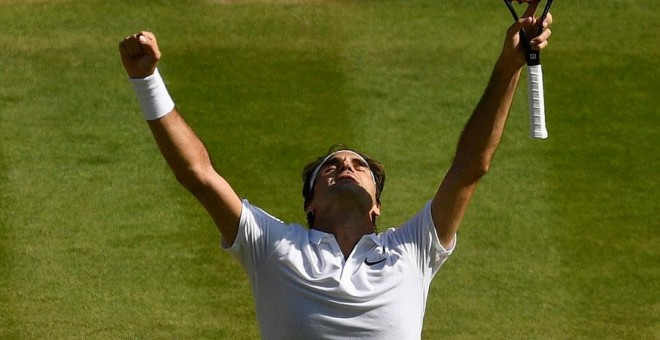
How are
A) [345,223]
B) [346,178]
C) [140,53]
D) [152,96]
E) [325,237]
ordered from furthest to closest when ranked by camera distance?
[346,178]
[345,223]
[325,237]
[152,96]
[140,53]

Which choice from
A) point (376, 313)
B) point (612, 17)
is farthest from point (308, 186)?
point (612, 17)

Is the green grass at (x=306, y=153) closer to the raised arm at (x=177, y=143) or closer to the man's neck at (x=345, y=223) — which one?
the man's neck at (x=345, y=223)

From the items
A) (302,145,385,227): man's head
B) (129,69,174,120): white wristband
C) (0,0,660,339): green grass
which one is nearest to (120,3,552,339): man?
(129,69,174,120): white wristband

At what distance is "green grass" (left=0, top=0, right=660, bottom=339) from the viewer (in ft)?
34.1

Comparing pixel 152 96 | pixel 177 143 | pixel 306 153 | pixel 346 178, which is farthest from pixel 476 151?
pixel 306 153

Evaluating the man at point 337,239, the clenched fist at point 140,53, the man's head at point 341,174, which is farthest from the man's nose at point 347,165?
the clenched fist at point 140,53

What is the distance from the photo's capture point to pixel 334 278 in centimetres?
657

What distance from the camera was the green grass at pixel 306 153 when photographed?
409 inches

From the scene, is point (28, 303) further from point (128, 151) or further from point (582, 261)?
point (582, 261)

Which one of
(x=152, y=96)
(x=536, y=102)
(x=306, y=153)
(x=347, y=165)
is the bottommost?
(x=306, y=153)

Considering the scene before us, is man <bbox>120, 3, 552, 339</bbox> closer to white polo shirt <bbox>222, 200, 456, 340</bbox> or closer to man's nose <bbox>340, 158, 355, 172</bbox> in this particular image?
white polo shirt <bbox>222, 200, 456, 340</bbox>

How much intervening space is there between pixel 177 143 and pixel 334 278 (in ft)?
3.08

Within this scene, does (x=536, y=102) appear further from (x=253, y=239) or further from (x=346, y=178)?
(x=253, y=239)

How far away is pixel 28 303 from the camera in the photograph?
1024 cm
